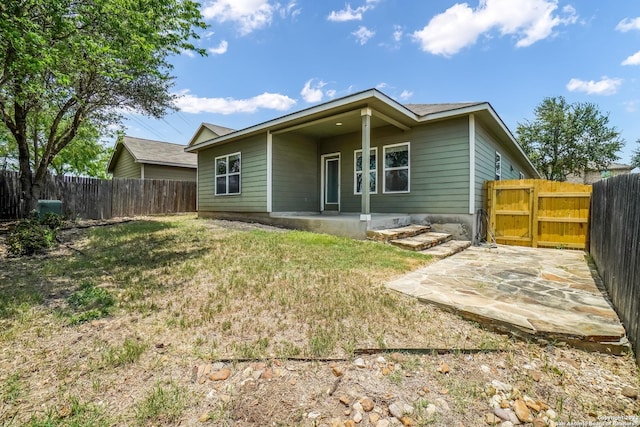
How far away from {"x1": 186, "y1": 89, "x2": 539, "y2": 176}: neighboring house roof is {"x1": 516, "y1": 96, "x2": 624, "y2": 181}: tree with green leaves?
14.3 m

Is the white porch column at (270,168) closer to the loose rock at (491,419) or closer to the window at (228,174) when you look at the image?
the window at (228,174)

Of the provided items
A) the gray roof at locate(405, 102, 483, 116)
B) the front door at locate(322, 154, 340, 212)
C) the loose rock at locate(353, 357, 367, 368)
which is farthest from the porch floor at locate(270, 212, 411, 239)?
the loose rock at locate(353, 357, 367, 368)

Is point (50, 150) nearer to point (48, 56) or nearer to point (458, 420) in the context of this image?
point (48, 56)

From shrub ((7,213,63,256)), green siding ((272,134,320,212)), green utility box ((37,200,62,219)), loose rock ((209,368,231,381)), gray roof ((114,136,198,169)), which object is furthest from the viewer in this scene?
gray roof ((114,136,198,169))

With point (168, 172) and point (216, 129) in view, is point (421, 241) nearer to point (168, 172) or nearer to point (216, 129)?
point (216, 129)

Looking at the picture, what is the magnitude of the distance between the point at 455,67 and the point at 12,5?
1260 centimetres

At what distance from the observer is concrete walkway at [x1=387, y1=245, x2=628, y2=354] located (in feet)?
7.72

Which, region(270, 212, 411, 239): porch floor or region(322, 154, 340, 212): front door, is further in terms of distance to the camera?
region(322, 154, 340, 212): front door

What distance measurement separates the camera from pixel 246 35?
11.1 meters

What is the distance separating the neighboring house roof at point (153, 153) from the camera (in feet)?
50.5

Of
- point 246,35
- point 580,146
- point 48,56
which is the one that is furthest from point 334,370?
point 580,146

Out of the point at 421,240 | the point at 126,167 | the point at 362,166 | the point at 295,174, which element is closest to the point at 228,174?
the point at 295,174

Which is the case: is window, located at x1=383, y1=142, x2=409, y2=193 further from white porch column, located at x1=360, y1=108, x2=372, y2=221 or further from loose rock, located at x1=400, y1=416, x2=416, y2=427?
loose rock, located at x1=400, y1=416, x2=416, y2=427

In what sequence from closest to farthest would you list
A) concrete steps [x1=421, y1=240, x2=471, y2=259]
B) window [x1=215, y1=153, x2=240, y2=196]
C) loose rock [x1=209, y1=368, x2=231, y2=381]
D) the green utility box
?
loose rock [x1=209, y1=368, x2=231, y2=381] < concrete steps [x1=421, y1=240, x2=471, y2=259] < the green utility box < window [x1=215, y1=153, x2=240, y2=196]
